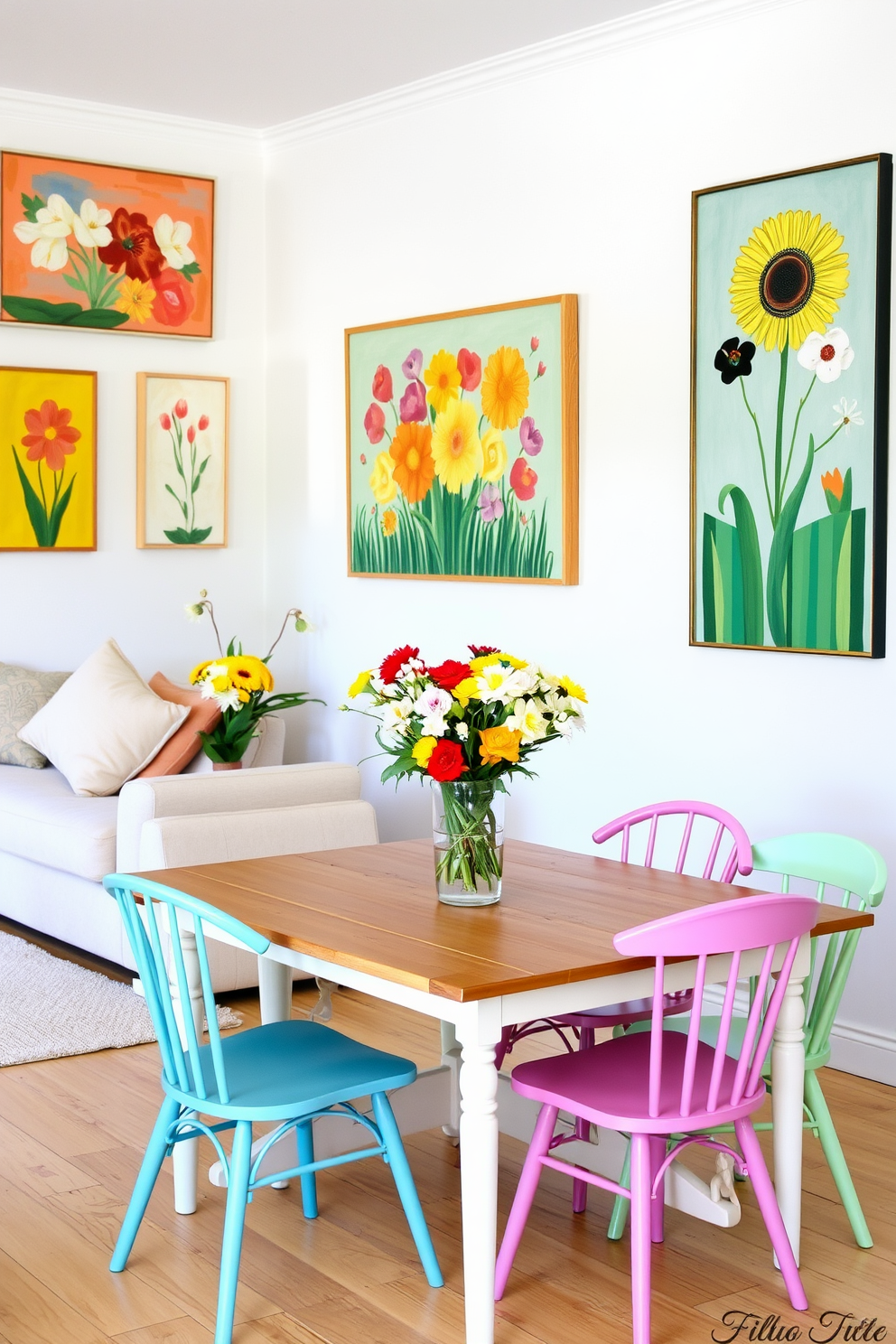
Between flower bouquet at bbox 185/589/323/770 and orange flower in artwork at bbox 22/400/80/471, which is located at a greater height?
orange flower in artwork at bbox 22/400/80/471

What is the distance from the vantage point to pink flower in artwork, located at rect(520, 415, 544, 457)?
16.0 feet

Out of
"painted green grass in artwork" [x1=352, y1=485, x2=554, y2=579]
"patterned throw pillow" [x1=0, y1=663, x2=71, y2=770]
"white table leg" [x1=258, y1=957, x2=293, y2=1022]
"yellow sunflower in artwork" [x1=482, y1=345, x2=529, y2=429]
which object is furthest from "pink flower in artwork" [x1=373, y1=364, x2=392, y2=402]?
"white table leg" [x1=258, y1=957, x2=293, y2=1022]

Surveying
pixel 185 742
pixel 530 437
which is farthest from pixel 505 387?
pixel 185 742

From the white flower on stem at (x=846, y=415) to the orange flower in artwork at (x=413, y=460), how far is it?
5.83ft

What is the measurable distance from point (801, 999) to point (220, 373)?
4.41 meters

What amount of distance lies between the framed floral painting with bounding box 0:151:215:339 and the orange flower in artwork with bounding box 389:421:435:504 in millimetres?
1235

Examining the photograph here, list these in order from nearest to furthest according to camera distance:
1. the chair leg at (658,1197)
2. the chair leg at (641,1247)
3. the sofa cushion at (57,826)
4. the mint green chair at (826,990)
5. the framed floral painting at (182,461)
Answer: the chair leg at (641,1247) < the chair leg at (658,1197) < the mint green chair at (826,990) < the sofa cushion at (57,826) < the framed floral painting at (182,461)

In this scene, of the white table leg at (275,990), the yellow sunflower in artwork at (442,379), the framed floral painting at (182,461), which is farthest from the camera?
the framed floral painting at (182,461)

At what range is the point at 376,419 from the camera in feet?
18.4

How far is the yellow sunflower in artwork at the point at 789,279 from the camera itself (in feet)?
12.9

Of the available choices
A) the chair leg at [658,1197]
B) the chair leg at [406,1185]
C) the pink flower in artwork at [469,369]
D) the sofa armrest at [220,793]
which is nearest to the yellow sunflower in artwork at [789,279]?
the pink flower in artwork at [469,369]

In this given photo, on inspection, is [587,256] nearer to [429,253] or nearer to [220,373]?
[429,253]

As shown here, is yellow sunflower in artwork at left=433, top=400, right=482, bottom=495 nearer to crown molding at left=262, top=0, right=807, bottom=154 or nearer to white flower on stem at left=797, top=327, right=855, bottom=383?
crown molding at left=262, top=0, right=807, bottom=154

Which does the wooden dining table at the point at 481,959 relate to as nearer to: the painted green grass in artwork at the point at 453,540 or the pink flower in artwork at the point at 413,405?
the painted green grass in artwork at the point at 453,540
